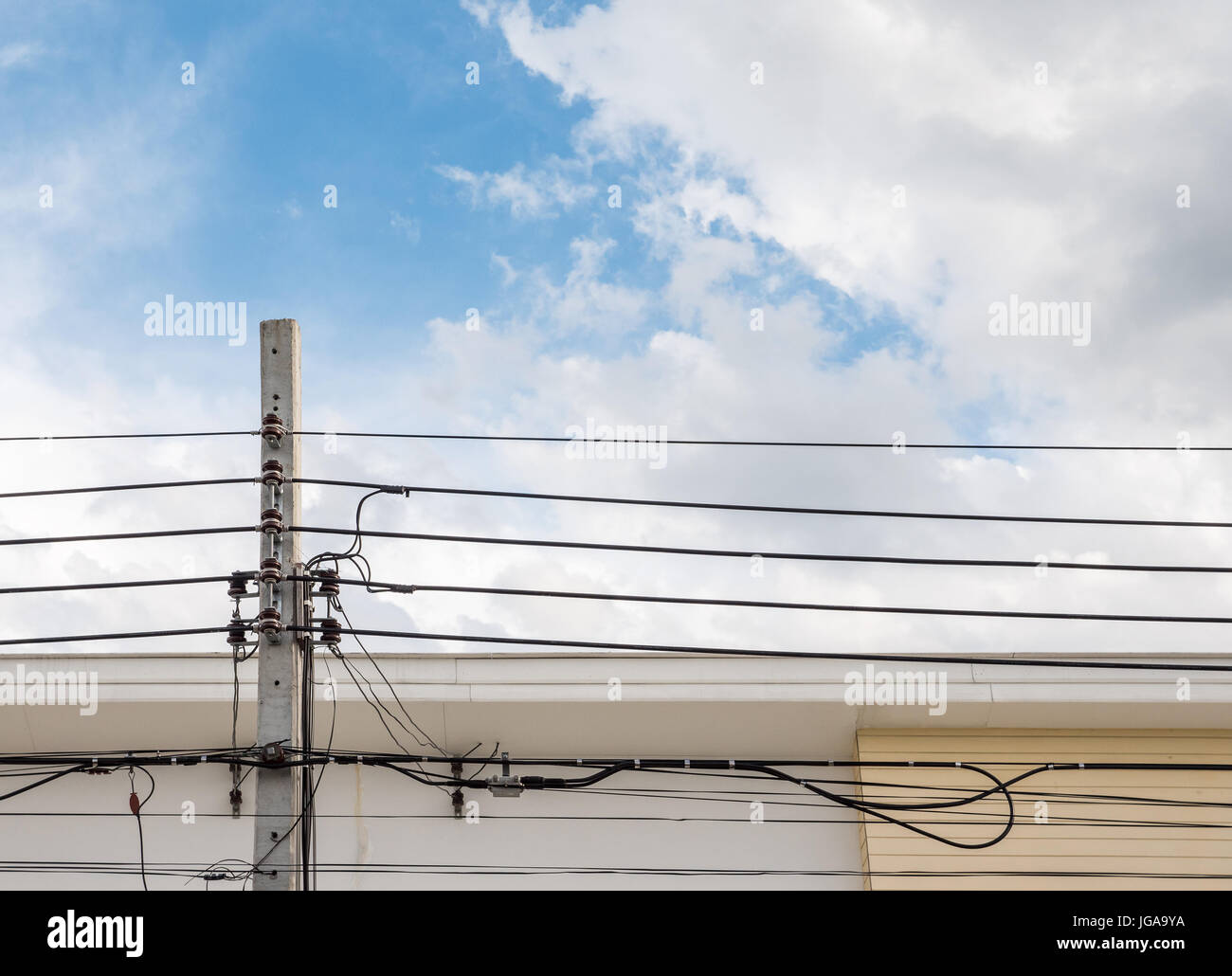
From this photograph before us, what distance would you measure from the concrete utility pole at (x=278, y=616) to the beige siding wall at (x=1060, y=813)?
6.65 m

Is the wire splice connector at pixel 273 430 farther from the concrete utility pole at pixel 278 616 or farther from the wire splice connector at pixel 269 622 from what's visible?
the wire splice connector at pixel 269 622

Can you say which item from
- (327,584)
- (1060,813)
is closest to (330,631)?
(327,584)

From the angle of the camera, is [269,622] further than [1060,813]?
No

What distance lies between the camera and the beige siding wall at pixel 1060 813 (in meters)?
13.0

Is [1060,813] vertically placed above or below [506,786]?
below

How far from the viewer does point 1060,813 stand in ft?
43.7

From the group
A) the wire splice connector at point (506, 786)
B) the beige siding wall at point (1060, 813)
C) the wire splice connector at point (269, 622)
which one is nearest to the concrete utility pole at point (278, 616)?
the wire splice connector at point (269, 622)

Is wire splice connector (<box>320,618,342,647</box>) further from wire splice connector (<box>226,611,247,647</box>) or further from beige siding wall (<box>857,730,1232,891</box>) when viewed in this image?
beige siding wall (<box>857,730,1232,891</box>)

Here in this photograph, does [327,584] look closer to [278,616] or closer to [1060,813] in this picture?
[278,616]

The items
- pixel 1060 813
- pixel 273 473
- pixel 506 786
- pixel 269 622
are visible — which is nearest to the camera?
pixel 269 622

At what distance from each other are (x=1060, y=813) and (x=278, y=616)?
8607 millimetres

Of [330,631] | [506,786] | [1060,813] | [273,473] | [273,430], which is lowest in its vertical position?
[1060,813]

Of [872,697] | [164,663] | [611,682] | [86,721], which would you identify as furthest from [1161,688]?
[86,721]
